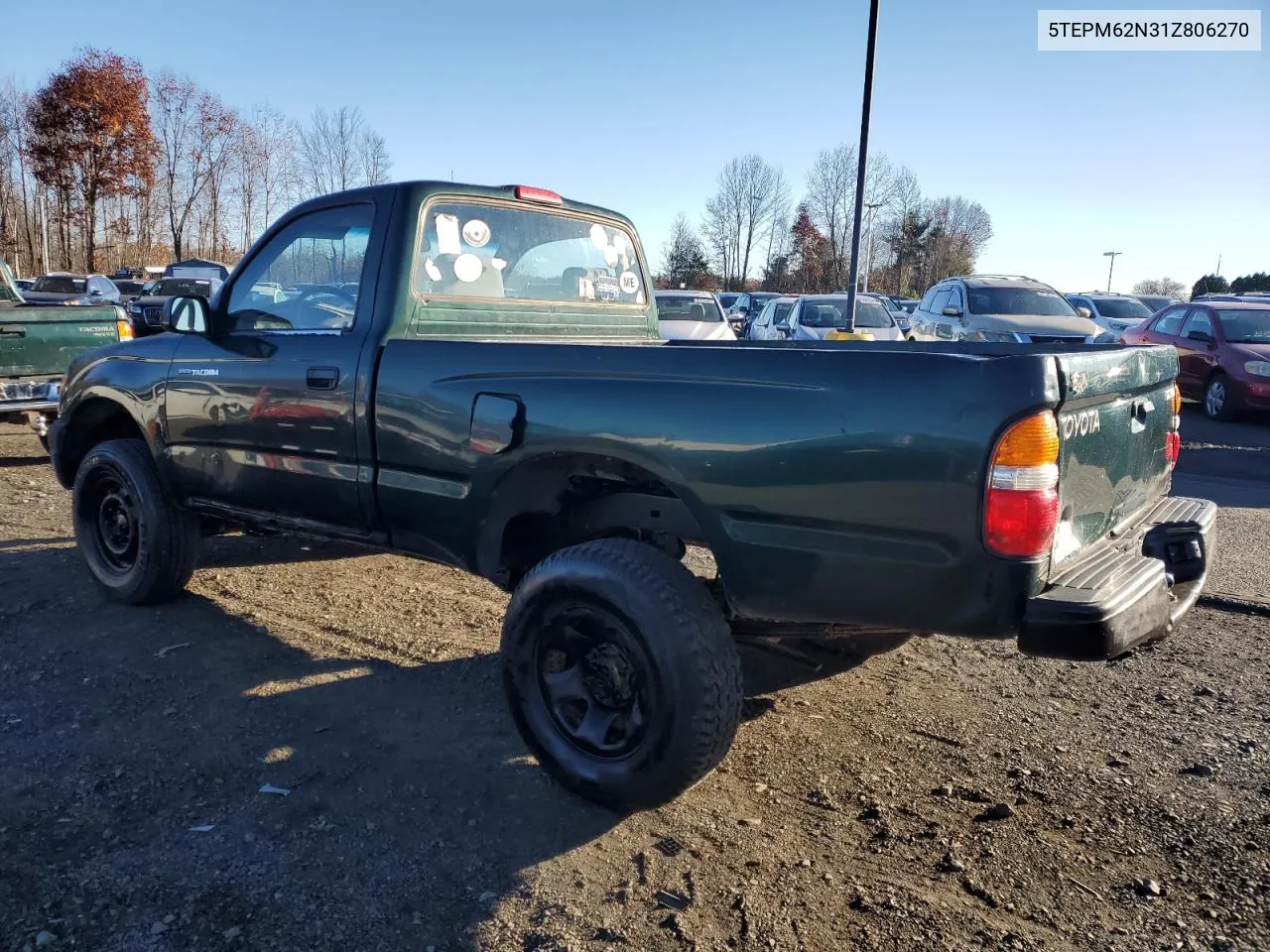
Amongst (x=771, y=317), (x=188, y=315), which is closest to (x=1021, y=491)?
(x=188, y=315)

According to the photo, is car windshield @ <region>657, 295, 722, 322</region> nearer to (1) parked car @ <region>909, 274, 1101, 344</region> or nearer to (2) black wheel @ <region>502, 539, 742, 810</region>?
(1) parked car @ <region>909, 274, 1101, 344</region>

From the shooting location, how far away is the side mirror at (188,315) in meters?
4.25

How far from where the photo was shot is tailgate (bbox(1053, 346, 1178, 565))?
245cm

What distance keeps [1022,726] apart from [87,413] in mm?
4733

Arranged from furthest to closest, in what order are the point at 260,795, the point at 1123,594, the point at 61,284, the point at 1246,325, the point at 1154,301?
the point at 1154,301 → the point at 61,284 → the point at 1246,325 → the point at 260,795 → the point at 1123,594

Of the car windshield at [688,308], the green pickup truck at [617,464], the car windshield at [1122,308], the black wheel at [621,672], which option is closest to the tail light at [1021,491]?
the green pickup truck at [617,464]

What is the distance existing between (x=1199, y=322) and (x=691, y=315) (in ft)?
23.1

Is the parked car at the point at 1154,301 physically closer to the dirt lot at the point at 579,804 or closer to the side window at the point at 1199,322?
the side window at the point at 1199,322

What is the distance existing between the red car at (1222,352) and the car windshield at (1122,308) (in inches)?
322

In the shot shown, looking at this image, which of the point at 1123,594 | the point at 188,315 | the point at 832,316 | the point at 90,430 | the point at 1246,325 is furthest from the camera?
the point at 832,316

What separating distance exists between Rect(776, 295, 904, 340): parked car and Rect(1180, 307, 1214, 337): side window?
4.37 m

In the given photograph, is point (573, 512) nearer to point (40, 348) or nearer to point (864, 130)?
point (40, 348)

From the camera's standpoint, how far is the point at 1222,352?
12.3 metres

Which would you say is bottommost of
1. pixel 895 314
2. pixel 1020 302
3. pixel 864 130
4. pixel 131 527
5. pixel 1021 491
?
pixel 131 527
